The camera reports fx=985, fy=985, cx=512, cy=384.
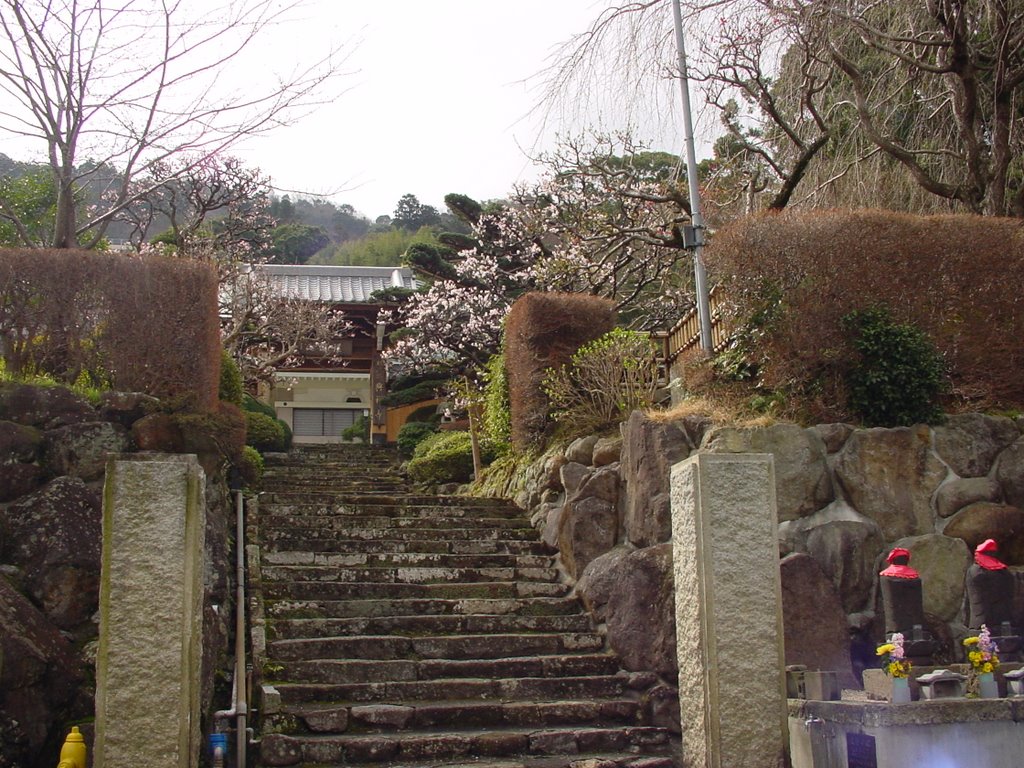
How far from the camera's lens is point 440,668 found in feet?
25.7

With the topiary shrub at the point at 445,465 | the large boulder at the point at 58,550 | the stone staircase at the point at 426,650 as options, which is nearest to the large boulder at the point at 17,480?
the large boulder at the point at 58,550

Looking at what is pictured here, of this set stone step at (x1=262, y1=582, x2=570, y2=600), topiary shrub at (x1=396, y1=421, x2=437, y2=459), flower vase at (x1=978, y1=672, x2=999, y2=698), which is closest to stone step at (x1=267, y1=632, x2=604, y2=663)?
stone step at (x1=262, y1=582, x2=570, y2=600)

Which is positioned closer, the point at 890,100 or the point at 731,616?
the point at 731,616

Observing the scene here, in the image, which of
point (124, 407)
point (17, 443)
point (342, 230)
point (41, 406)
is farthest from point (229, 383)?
point (342, 230)

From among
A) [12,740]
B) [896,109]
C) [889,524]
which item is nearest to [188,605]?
[12,740]

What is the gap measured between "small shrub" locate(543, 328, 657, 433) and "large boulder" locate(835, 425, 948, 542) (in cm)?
268

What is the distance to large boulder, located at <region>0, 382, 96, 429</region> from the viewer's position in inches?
311

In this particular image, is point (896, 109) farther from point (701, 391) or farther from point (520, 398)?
point (520, 398)

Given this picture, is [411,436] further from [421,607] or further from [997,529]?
[997,529]

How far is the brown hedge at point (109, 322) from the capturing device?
8695mm

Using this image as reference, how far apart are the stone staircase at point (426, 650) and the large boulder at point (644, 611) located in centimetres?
21

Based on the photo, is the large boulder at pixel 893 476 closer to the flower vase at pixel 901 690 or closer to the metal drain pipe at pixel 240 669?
the flower vase at pixel 901 690

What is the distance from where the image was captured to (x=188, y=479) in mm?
5590

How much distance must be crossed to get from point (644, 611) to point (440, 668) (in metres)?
1.72
